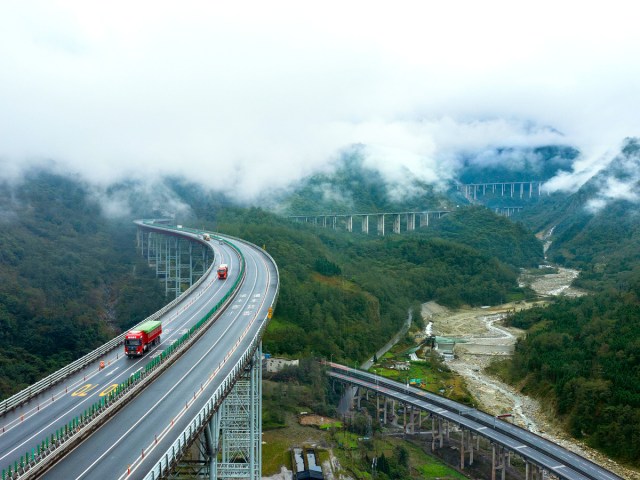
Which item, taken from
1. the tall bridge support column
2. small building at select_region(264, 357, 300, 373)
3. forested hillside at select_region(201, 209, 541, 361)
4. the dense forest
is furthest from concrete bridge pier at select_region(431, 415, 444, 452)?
the tall bridge support column

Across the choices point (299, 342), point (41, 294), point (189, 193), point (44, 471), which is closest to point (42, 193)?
point (189, 193)

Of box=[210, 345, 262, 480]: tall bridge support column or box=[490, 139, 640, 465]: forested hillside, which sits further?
box=[490, 139, 640, 465]: forested hillside

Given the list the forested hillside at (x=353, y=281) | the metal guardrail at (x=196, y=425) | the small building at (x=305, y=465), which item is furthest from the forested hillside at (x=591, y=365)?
the metal guardrail at (x=196, y=425)

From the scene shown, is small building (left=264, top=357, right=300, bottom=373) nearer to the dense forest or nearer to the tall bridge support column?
the tall bridge support column

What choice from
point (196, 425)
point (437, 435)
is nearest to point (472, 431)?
point (437, 435)

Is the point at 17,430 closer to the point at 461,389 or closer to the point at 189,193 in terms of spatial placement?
the point at 461,389

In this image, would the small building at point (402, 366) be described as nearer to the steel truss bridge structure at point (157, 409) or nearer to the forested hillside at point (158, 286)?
the forested hillside at point (158, 286)
